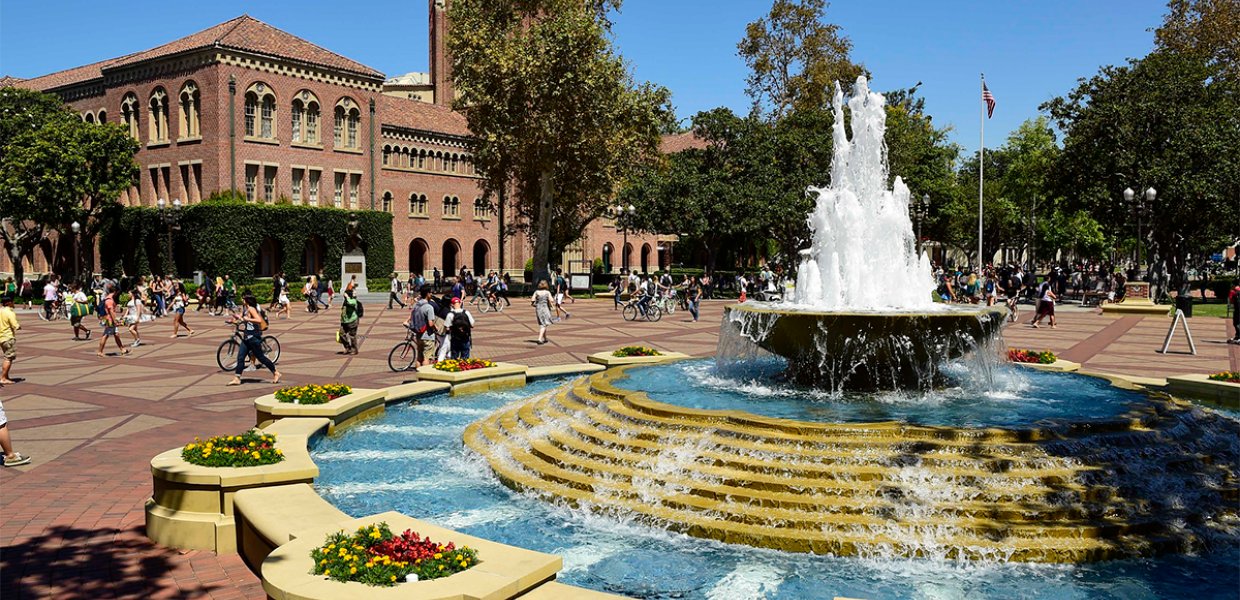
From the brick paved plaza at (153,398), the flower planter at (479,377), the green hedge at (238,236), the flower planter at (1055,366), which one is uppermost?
the green hedge at (238,236)

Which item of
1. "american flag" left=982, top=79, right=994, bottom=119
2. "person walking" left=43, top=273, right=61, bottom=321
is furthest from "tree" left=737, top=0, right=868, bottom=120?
"person walking" left=43, top=273, right=61, bottom=321

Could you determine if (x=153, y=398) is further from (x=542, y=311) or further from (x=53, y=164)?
(x=53, y=164)

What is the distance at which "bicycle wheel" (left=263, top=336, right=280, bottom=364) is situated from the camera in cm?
1628

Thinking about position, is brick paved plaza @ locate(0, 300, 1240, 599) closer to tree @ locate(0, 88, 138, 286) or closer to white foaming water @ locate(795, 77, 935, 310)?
white foaming water @ locate(795, 77, 935, 310)

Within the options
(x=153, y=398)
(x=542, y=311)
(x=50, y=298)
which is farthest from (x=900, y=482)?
(x=50, y=298)

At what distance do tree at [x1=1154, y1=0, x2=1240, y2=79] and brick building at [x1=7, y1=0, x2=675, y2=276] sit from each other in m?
43.0

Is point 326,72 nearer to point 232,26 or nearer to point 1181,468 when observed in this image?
point 232,26

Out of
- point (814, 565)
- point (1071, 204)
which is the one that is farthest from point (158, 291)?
point (1071, 204)

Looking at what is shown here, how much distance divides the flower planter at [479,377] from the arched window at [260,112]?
37.4 meters

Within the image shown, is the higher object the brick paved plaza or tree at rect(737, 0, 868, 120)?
tree at rect(737, 0, 868, 120)

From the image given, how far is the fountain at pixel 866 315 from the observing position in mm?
10367

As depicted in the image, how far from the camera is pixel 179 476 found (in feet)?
22.7

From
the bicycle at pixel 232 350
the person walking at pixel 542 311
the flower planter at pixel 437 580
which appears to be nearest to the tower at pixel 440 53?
the person walking at pixel 542 311

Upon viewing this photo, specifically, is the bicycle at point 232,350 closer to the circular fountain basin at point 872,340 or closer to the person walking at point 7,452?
the person walking at point 7,452
